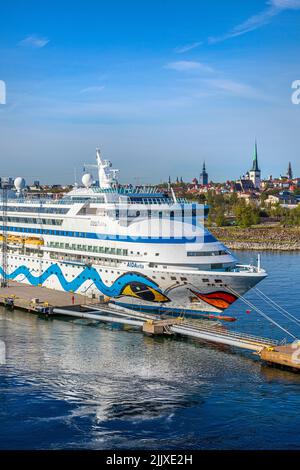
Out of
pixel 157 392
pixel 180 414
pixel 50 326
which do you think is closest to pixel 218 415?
pixel 180 414

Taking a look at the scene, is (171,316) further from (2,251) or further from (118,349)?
(2,251)

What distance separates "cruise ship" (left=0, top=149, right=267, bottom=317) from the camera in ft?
106

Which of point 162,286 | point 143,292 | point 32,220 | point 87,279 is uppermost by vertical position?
point 32,220

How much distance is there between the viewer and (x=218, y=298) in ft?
106

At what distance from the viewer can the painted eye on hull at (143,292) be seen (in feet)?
109

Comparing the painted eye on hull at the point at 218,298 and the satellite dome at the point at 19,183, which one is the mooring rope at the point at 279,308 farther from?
the satellite dome at the point at 19,183

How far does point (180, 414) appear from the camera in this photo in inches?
825

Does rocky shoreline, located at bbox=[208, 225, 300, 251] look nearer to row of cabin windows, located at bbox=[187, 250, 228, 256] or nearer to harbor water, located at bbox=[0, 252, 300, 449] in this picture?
row of cabin windows, located at bbox=[187, 250, 228, 256]

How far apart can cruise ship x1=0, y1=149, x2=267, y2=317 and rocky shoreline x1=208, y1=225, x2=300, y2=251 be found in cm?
4314

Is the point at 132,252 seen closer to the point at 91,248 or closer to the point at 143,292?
the point at 143,292

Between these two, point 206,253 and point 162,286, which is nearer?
point 206,253

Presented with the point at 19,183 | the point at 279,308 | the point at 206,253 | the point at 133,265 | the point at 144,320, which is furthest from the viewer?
the point at 19,183

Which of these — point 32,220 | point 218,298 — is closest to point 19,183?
point 32,220

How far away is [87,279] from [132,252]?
4658 mm
